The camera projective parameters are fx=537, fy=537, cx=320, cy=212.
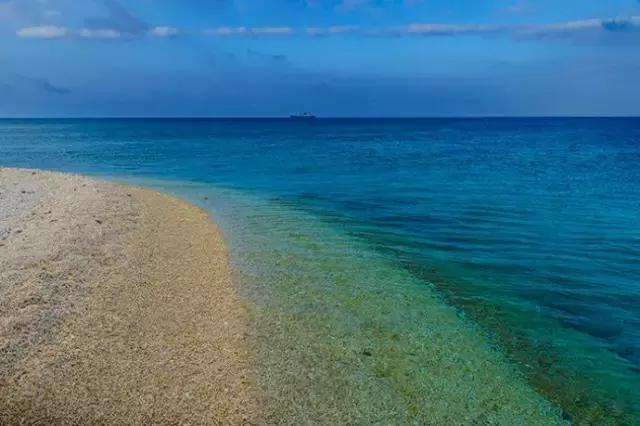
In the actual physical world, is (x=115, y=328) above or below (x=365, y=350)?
above

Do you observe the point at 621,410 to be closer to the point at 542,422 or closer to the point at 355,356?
the point at 542,422

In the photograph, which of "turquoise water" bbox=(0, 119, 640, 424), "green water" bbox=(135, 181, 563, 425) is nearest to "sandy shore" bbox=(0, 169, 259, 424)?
"green water" bbox=(135, 181, 563, 425)

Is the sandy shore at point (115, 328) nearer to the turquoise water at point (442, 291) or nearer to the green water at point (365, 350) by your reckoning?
the green water at point (365, 350)

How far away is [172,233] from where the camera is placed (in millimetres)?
15711

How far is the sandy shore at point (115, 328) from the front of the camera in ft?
21.6

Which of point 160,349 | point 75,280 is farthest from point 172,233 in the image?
point 160,349

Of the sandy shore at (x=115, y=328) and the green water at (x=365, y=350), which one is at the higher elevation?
the sandy shore at (x=115, y=328)

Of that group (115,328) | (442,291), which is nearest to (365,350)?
(442,291)

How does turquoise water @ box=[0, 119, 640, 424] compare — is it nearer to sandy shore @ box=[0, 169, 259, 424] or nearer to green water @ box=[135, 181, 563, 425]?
green water @ box=[135, 181, 563, 425]

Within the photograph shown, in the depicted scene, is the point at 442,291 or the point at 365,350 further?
the point at 442,291

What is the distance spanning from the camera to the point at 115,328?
27.5ft

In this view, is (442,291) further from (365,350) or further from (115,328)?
(115,328)

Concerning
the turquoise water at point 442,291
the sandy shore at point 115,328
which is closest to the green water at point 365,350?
the turquoise water at point 442,291

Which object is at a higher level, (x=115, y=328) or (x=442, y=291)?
(x=115, y=328)
